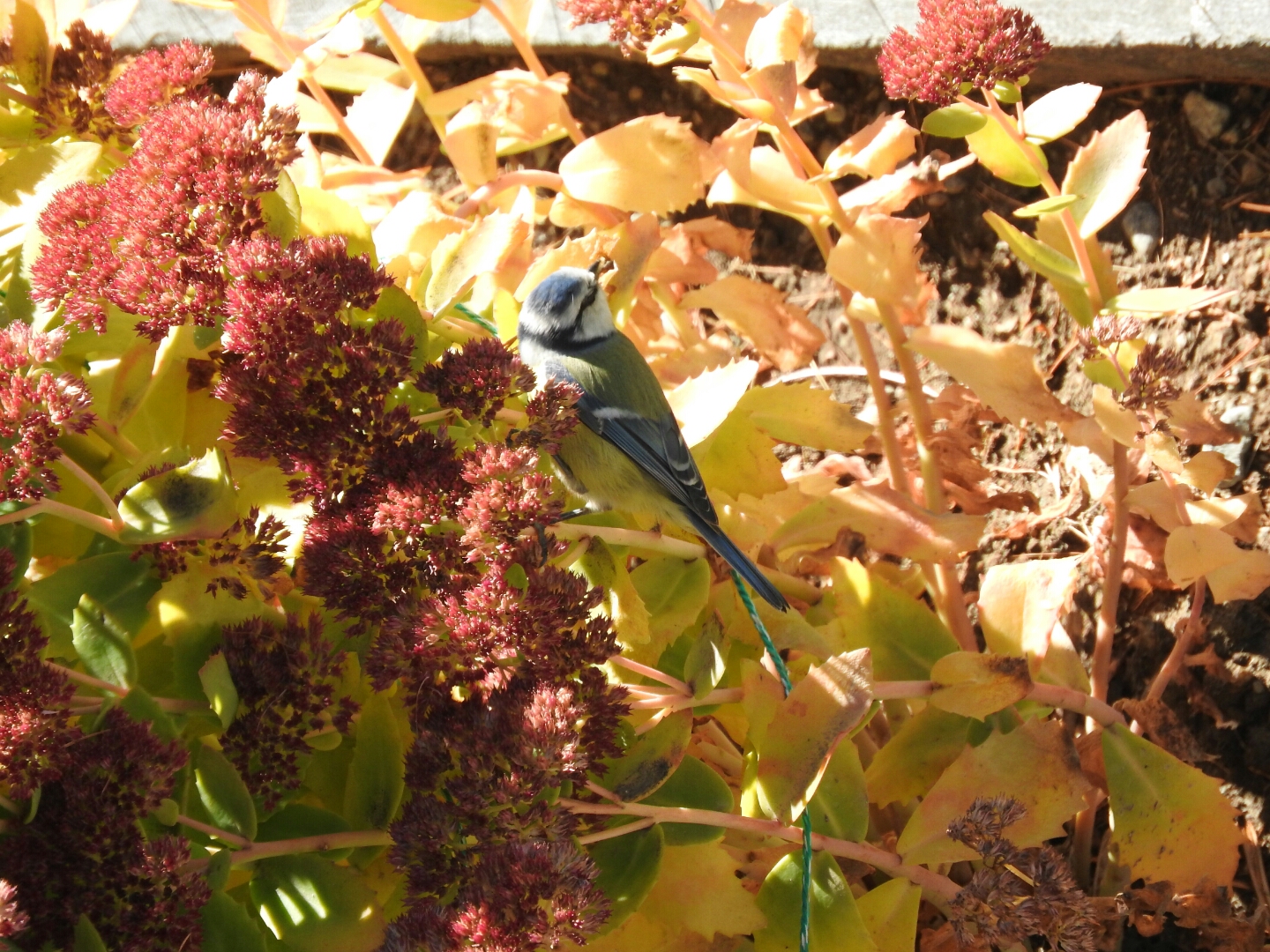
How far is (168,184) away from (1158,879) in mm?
1166

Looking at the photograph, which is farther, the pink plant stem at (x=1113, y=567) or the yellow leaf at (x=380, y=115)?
the yellow leaf at (x=380, y=115)

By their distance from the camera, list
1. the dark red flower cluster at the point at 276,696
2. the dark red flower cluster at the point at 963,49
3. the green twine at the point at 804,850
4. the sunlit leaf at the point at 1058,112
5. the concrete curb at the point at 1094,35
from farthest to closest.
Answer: the concrete curb at the point at 1094,35
the sunlit leaf at the point at 1058,112
the dark red flower cluster at the point at 963,49
the green twine at the point at 804,850
the dark red flower cluster at the point at 276,696

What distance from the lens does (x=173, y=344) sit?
984mm

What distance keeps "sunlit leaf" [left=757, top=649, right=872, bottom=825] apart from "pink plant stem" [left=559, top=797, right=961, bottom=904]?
0.03m

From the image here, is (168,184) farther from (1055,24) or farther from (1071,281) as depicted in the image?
(1055,24)

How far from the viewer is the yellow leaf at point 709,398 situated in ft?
3.38

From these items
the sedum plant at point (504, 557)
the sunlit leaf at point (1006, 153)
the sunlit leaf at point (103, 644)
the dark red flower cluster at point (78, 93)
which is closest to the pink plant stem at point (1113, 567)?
the sedum plant at point (504, 557)

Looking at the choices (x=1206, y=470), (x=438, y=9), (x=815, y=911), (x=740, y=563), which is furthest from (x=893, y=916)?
(x=438, y=9)

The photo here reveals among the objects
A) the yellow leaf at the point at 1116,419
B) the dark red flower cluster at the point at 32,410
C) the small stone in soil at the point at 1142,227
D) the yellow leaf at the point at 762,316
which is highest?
the dark red flower cluster at the point at 32,410

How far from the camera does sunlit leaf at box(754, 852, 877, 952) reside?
95cm

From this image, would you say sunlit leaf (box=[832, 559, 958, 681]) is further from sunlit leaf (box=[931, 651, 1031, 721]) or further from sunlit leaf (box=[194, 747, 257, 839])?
sunlit leaf (box=[194, 747, 257, 839])

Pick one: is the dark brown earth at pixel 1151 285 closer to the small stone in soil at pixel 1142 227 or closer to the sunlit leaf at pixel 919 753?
the small stone in soil at pixel 1142 227

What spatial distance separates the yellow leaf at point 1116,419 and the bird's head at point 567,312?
551mm

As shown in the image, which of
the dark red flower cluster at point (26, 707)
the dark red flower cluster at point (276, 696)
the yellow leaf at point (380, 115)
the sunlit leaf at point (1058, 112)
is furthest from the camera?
the yellow leaf at point (380, 115)
